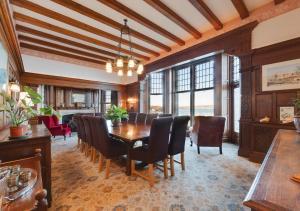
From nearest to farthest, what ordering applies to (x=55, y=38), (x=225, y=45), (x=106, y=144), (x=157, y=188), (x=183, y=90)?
(x=157, y=188) < (x=106, y=144) < (x=225, y=45) < (x=55, y=38) < (x=183, y=90)

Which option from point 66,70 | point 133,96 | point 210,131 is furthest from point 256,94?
point 66,70

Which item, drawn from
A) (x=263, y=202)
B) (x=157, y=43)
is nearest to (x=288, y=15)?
(x=157, y=43)

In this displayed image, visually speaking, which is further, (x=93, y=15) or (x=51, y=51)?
(x=51, y=51)

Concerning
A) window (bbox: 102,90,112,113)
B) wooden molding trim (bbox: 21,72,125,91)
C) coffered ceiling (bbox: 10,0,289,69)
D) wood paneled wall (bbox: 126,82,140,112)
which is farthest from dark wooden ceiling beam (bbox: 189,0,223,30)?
window (bbox: 102,90,112,113)

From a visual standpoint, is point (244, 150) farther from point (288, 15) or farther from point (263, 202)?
point (263, 202)

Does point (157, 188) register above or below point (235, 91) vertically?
below

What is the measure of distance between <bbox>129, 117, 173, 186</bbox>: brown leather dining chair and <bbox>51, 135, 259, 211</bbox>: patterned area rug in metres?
0.33

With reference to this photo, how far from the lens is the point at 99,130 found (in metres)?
2.63

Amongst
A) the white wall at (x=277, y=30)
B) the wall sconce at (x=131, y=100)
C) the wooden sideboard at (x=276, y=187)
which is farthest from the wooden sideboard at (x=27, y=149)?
the wall sconce at (x=131, y=100)

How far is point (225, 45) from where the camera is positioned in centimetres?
393

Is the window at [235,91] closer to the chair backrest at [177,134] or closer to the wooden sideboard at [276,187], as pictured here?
the chair backrest at [177,134]

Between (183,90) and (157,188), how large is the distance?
4.69m

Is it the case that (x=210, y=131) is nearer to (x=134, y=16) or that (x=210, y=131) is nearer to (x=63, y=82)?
(x=134, y=16)

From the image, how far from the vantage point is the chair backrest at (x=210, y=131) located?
3.75 m
